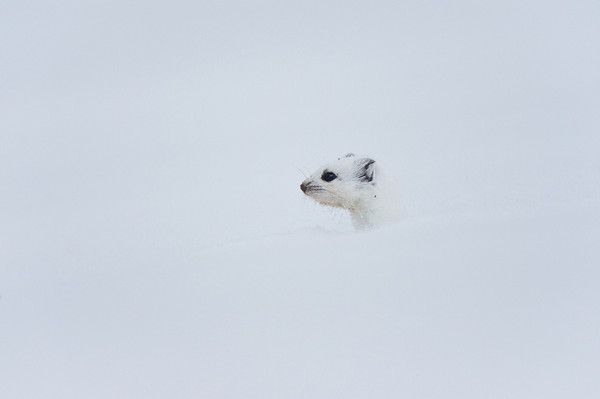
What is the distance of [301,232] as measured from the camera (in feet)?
23.1

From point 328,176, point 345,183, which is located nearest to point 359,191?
point 345,183

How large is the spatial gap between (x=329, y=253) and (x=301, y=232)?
70 centimetres

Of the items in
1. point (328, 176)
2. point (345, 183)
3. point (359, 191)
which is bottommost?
point (359, 191)

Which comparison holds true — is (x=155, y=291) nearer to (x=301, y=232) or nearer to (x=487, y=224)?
(x=301, y=232)

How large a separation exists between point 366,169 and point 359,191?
7.1 inches

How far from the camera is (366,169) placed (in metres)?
8.05

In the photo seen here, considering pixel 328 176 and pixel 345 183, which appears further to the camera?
pixel 328 176

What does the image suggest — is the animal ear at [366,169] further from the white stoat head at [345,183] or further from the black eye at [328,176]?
the black eye at [328,176]

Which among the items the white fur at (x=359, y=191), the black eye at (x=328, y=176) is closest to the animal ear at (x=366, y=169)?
the white fur at (x=359, y=191)

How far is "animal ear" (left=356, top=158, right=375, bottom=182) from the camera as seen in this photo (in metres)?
8.02

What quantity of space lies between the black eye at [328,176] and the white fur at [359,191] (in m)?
0.02

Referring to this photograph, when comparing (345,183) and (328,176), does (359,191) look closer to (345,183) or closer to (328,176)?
(345,183)

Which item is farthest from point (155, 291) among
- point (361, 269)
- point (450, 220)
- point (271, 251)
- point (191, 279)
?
point (450, 220)

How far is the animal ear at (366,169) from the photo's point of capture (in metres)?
8.02
